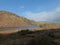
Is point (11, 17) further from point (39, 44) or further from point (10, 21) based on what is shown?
point (39, 44)

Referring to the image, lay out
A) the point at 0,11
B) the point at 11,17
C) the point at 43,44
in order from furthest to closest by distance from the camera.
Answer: the point at 0,11 → the point at 11,17 → the point at 43,44

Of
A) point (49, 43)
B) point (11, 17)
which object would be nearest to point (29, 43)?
point (49, 43)

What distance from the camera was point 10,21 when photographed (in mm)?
164625

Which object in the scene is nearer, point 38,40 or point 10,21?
point 38,40

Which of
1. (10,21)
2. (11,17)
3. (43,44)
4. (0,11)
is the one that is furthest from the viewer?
(0,11)

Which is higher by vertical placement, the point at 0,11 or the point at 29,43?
the point at 0,11

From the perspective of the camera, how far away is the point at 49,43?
13133mm

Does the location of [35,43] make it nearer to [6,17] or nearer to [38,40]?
[38,40]

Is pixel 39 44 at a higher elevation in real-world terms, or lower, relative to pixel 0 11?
lower

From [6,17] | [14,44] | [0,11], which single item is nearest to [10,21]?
[6,17]

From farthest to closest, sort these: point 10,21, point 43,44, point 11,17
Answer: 1. point 11,17
2. point 10,21
3. point 43,44

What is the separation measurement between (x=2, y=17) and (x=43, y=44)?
516 ft

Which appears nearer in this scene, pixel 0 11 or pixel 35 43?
pixel 35 43

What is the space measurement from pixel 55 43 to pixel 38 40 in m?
1.36
